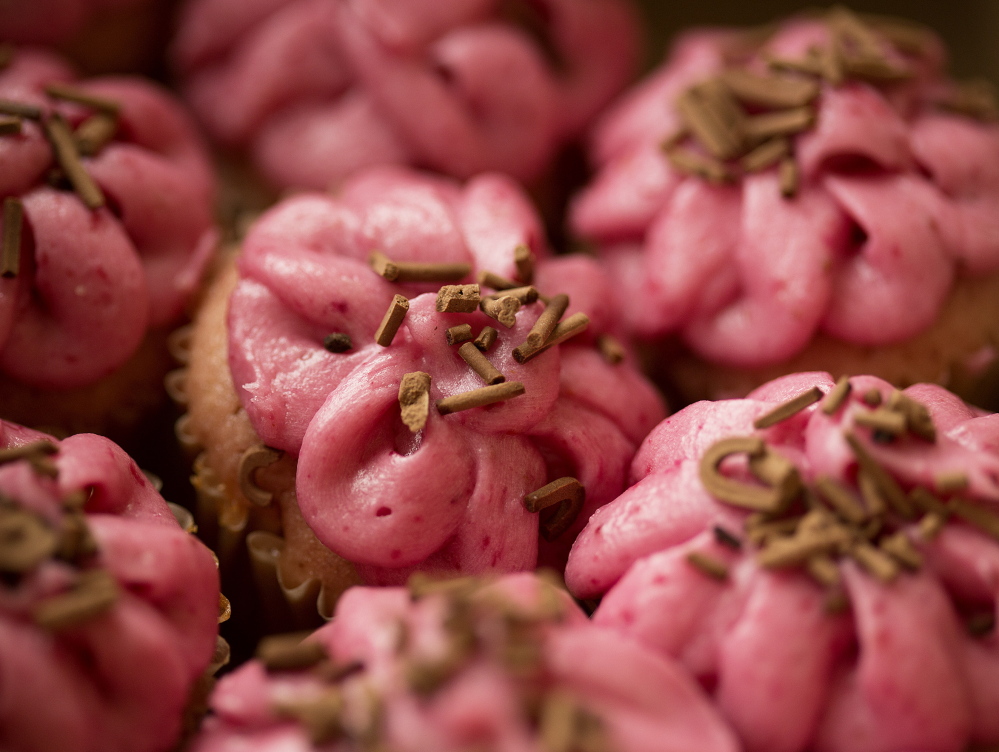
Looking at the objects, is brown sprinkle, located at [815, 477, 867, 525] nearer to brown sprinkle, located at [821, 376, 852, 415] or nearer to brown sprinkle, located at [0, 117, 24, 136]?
brown sprinkle, located at [821, 376, 852, 415]

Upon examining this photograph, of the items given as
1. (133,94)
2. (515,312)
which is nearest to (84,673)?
(515,312)

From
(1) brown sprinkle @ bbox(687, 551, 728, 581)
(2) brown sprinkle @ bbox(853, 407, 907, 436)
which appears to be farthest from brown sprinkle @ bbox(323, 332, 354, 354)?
(2) brown sprinkle @ bbox(853, 407, 907, 436)

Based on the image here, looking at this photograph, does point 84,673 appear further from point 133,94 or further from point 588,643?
point 133,94

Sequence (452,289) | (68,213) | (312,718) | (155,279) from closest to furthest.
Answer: (312,718) → (452,289) → (68,213) → (155,279)

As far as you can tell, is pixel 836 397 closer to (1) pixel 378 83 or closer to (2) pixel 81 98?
(1) pixel 378 83

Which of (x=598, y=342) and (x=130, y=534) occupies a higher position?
(x=130, y=534)

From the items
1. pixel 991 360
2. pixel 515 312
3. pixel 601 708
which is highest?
pixel 515 312

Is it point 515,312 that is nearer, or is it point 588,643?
point 588,643

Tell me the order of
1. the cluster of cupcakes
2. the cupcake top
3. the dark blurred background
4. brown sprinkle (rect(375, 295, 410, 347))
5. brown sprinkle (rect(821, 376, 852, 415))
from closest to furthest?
the cupcake top, the cluster of cupcakes, brown sprinkle (rect(821, 376, 852, 415)), brown sprinkle (rect(375, 295, 410, 347)), the dark blurred background

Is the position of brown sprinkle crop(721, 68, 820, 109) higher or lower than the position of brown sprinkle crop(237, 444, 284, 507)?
higher
